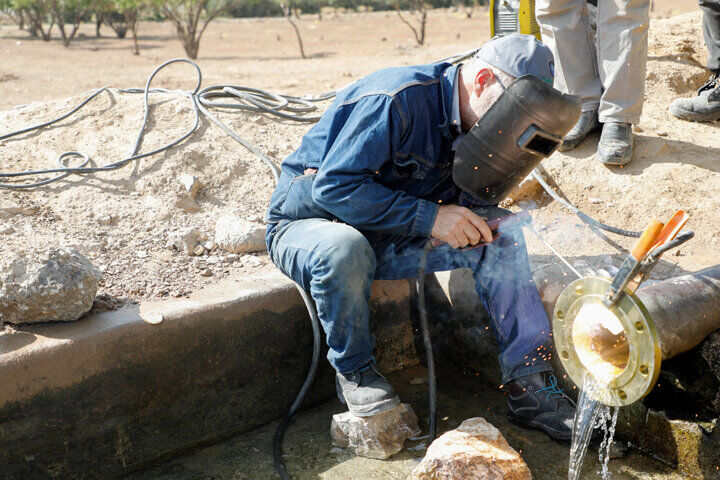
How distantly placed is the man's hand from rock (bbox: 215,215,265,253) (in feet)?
3.62

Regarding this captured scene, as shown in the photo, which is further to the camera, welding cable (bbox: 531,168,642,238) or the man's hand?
welding cable (bbox: 531,168,642,238)

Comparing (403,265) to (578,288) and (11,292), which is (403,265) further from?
(11,292)

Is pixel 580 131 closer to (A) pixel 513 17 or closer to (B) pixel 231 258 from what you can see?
(A) pixel 513 17

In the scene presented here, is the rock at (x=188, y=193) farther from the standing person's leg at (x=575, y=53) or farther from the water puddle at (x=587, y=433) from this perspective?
the water puddle at (x=587, y=433)

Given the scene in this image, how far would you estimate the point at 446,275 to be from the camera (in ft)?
10.1

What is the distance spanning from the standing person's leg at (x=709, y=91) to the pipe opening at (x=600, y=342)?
2.71 meters

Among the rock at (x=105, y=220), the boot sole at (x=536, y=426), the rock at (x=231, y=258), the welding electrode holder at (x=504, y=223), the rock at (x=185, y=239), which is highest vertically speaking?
the welding electrode holder at (x=504, y=223)

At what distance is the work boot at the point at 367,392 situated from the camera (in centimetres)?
246

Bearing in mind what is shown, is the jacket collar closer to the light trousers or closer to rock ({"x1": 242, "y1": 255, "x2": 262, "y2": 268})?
rock ({"x1": 242, "y1": 255, "x2": 262, "y2": 268})

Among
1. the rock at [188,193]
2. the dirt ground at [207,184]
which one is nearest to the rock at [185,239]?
Result: the dirt ground at [207,184]

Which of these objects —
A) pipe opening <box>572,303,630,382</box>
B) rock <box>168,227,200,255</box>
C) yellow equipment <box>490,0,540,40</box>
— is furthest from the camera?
yellow equipment <box>490,0,540,40</box>

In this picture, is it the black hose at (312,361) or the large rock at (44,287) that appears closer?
the large rock at (44,287)

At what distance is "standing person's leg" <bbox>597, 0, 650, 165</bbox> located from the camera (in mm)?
3570

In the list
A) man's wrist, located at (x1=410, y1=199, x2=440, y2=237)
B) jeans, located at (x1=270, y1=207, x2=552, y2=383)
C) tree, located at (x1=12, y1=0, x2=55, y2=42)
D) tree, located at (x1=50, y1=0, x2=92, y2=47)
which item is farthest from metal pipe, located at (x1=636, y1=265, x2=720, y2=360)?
tree, located at (x1=12, y1=0, x2=55, y2=42)
